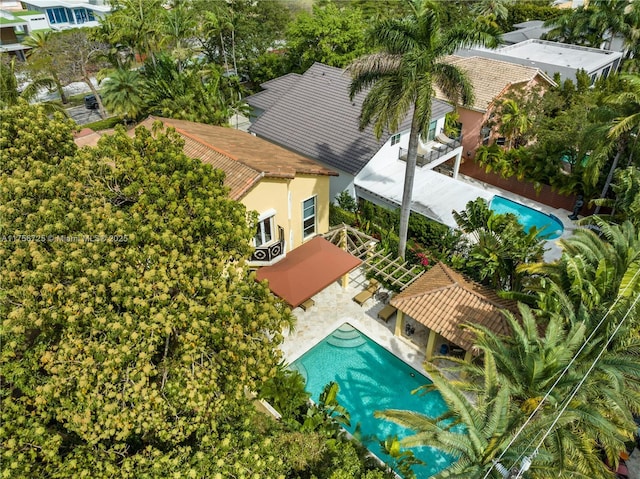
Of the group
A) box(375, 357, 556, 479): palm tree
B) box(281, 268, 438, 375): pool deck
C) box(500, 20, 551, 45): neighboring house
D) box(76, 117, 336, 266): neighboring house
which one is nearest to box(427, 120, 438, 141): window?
box(76, 117, 336, 266): neighboring house

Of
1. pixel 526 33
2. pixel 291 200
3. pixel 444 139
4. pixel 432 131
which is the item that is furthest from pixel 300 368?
pixel 526 33

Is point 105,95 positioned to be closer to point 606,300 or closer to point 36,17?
point 606,300

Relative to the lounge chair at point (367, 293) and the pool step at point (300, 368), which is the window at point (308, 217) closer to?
the lounge chair at point (367, 293)

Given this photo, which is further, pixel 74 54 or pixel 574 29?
pixel 574 29

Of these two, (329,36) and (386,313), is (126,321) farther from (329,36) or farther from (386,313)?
(329,36)

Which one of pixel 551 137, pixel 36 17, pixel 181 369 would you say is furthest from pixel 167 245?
pixel 36 17

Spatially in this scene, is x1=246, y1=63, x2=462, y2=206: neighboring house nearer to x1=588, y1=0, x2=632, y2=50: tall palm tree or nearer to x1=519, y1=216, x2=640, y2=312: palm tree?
x1=519, y1=216, x2=640, y2=312: palm tree

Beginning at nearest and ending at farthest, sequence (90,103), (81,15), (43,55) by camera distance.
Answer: (43,55) < (90,103) < (81,15)

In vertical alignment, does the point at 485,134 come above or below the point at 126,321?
below
